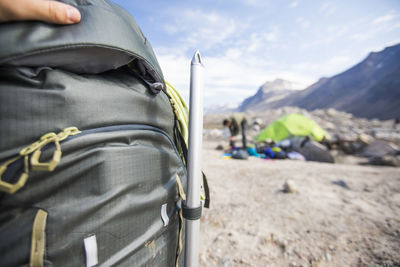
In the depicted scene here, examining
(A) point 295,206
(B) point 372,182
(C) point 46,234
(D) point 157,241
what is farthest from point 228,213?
(B) point 372,182

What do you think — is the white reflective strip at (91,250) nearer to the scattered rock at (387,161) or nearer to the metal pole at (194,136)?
the metal pole at (194,136)

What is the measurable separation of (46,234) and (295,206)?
2.83 metres

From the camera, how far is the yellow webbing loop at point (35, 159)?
1.67 ft

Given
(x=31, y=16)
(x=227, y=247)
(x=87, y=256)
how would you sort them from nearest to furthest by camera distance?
(x=31, y=16) → (x=87, y=256) → (x=227, y=247)

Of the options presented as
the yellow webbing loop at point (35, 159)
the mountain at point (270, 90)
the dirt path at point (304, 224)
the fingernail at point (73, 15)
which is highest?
the mountain at point (270, 90)

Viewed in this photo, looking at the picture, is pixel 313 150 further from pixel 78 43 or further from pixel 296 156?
Result: pixel 78 43

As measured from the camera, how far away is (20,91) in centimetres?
57

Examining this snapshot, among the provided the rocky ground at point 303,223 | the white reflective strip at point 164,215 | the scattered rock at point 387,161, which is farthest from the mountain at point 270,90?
the white reflective strip at point 164,215

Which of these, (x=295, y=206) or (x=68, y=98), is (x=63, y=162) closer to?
(x=68, y=98)

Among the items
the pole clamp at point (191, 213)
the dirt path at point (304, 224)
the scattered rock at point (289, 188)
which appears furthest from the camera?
the scattered rock at point (289, 188)

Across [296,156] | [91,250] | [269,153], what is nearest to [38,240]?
[91,250]

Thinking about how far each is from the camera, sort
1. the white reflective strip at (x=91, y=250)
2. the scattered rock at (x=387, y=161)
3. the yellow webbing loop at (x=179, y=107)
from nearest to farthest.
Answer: the white reflective strip at (x=91, y=250)
the yellow webbing loop at (x=179, y=107)
the scattered rock at (x=387, y=161)

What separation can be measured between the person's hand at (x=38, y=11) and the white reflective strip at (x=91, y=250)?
0.72 m

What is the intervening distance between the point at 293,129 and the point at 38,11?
8.74 metres
